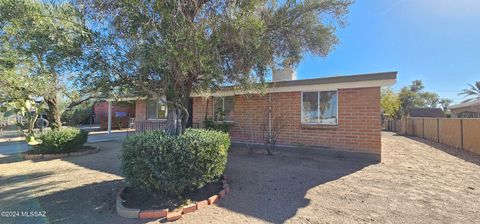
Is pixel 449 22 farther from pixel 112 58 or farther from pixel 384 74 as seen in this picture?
pixel 112 58

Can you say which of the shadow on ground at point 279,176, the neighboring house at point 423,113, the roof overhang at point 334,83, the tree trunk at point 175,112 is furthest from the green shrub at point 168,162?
the neighboring house at point 423,113

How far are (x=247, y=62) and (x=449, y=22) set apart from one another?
32.8ft

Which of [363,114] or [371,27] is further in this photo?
[371,27]

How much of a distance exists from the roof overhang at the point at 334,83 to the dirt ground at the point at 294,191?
238 cm

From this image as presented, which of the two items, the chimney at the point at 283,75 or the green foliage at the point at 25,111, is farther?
the chimney at the point at 283,75

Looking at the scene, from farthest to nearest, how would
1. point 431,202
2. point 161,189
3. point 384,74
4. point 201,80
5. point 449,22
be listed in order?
1. point 449,22
2. point 384,74
3. point 201,80
4. point 431,202
5. point 161,189

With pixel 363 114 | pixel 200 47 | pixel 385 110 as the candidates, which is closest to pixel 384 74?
pixel 363 114

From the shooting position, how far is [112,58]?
14.1ft

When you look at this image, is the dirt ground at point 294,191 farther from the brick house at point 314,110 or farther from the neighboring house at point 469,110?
the neighboring house at point 469,110

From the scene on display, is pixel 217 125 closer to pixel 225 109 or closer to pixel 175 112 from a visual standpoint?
pixel 225 109

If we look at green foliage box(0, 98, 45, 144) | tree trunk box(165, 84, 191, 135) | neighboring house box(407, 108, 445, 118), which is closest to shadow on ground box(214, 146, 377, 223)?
tree trunk box(165, 84, 191, 135)

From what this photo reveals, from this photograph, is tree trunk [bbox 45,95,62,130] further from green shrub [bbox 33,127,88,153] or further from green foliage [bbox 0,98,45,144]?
green foliage [bbox 0,98,45,144]

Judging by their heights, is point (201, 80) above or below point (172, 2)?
below

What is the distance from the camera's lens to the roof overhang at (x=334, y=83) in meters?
7.64
